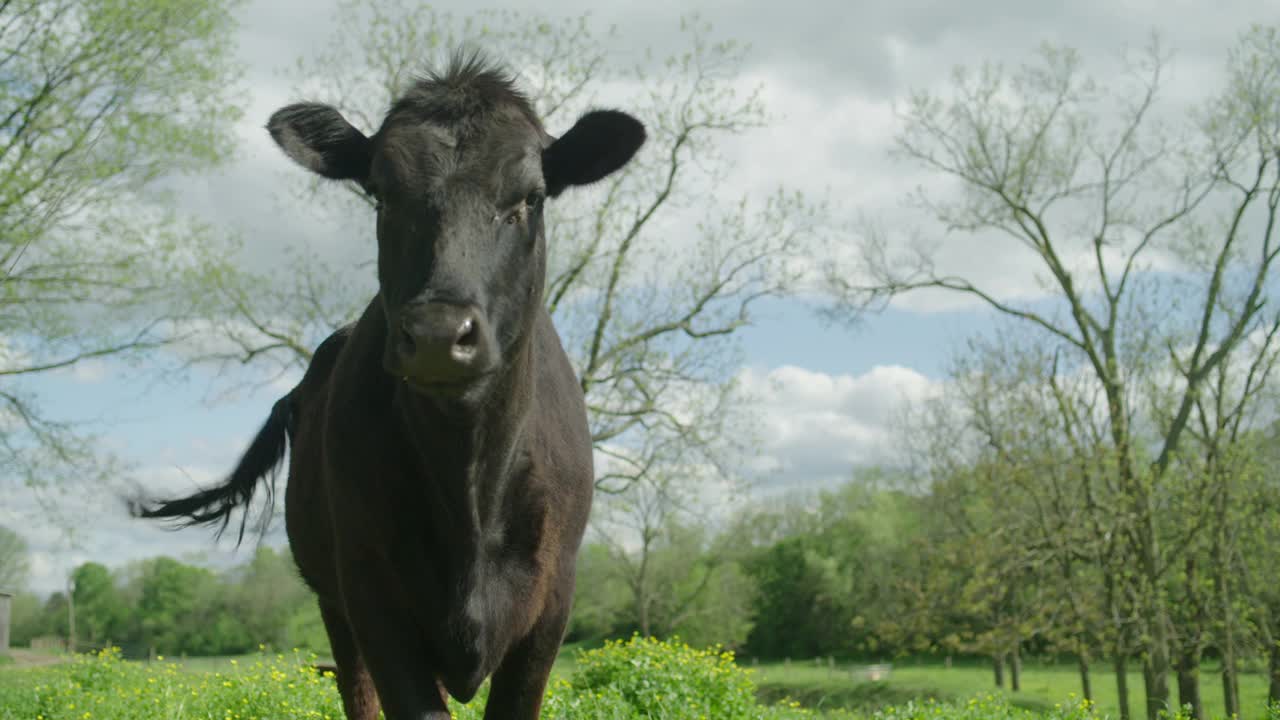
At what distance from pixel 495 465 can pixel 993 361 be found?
22998mm

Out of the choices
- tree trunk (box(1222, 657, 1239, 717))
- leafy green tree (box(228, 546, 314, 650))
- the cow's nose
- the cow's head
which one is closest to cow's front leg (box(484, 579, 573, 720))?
the cow's head

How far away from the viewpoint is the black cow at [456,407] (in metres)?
2.96

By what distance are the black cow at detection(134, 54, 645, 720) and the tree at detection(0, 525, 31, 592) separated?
2202 inches

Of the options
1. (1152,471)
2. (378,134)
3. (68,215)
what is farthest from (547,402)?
(1152,471)

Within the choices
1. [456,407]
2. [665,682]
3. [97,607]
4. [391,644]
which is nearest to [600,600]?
[97,607]

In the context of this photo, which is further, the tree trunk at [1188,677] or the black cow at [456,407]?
the tree trunk at [1188,677]

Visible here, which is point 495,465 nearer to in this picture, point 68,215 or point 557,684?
point 557,684

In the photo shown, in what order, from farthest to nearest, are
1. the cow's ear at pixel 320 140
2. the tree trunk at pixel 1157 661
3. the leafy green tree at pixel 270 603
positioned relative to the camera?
the leafy green tree at pixel 270 603
the tree trunk at pixel 1157 661
the cow's ear at pixel 320 140

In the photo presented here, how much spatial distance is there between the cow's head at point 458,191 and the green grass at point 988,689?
21.1 metres

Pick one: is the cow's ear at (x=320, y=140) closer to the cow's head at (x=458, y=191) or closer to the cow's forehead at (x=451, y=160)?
the cow's head at (x=458, y=191)

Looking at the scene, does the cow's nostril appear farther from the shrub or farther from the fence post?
the fence post

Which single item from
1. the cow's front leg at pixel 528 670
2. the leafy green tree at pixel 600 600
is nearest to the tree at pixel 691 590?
the leafy green tree at pixel 600 600

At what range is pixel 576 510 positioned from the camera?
3.99m

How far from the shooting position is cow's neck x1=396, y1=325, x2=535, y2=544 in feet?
10.7
